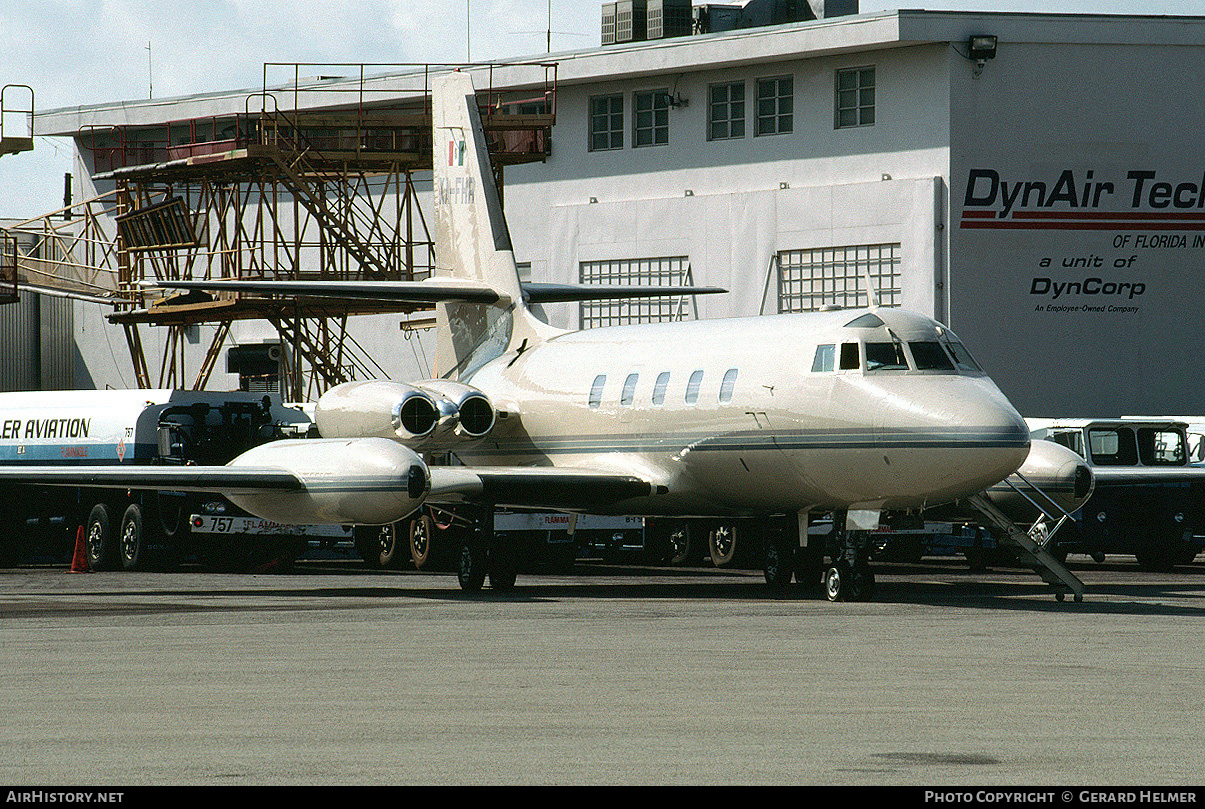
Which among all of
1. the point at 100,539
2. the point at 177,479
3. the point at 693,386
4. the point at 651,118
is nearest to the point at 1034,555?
the point at 693,386

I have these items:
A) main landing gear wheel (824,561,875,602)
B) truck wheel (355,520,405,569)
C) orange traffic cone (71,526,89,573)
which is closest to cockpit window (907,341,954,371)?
main landing gear wheel (824,561,875,602)

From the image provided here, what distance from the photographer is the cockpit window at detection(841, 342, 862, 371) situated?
725 inches

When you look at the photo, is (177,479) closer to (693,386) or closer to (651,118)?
(693,386)

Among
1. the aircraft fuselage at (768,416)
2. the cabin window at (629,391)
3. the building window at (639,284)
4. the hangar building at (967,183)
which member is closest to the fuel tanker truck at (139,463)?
the aircraft fuselage at (768,416)

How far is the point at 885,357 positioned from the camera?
1828 centimetres

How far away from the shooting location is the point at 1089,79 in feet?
116

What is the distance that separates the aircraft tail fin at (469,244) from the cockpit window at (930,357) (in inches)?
308

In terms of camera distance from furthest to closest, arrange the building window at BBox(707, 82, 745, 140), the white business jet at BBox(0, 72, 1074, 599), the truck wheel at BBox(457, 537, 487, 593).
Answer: the building window at BBox(707, 82, 745, 140) → the truck wheel at BBox(457, 537, 487, 593) → the white business jet at BBox(0, 72, 1074, 599)

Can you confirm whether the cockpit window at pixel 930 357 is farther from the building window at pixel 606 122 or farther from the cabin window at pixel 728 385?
the building window at pixel 606 122

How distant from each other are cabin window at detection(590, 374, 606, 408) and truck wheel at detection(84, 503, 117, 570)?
9.23 metres

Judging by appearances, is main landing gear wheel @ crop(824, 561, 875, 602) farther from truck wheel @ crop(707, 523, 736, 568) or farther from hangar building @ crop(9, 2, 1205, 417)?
hangar building @ crop(9, 2, 1205, 417)

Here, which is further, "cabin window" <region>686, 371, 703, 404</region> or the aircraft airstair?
"cabin window" <region>686, 371, 703, 404</region>

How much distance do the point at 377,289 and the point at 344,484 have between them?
500cm
